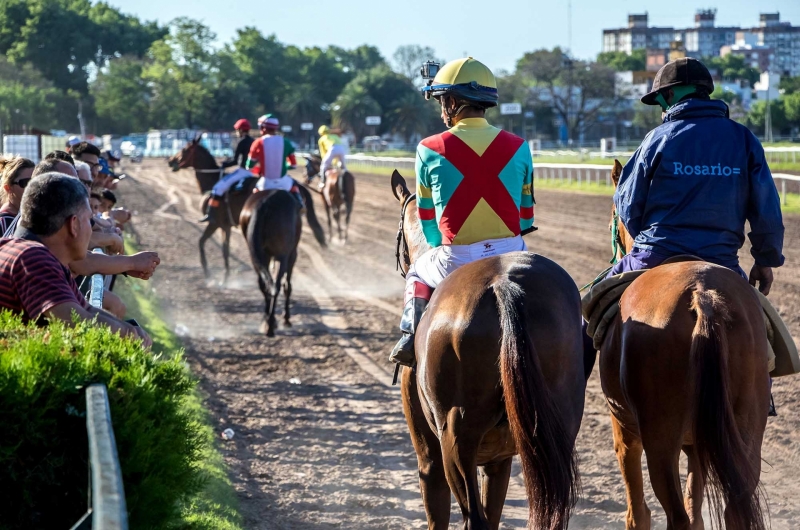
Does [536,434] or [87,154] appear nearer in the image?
[536,434]

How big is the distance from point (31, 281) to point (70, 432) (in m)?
1.08

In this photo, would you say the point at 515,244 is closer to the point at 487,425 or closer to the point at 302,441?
the point at 487,425

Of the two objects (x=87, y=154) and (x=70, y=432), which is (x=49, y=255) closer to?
(x=70, y=432)

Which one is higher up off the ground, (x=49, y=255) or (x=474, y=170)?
(x=474, y=170)

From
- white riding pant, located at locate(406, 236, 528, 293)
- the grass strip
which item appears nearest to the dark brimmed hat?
white riding pant, located at locate(406, 236, 528, 293)

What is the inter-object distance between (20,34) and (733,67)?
82.0 meters

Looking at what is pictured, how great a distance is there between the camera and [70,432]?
2943 millimetres

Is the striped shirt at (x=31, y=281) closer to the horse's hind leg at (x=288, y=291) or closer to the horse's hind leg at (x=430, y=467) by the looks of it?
the horse's hind leg at (x=430, y=467)

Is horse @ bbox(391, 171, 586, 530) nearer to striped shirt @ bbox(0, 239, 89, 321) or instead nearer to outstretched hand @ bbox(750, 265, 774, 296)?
outstretched hand @ bbox(750, 265, 774, 296)

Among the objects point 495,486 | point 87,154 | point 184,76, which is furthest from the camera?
point 184,76

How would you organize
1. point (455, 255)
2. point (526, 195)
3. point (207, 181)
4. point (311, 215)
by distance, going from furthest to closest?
point (207, 181) → point (311, 215) → point (526, 195) → point (455, 255)

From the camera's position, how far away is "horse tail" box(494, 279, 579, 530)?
3.49 m

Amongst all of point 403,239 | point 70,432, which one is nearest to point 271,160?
point 403,239

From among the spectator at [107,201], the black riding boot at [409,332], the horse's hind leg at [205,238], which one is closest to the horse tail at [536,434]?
the black riding boot at [409,332]
